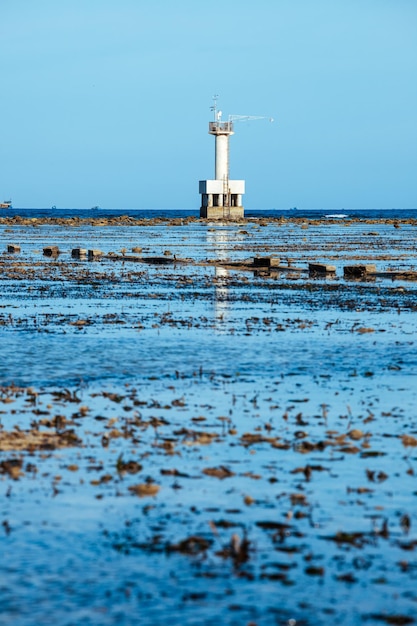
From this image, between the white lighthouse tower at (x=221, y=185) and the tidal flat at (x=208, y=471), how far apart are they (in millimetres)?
121164

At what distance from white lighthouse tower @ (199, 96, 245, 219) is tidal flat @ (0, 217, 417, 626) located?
398 feet

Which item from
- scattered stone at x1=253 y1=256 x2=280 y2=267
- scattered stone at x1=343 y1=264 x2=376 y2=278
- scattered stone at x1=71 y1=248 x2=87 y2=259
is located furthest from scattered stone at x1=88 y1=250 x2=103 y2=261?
scattered stone at x1=343 y1=264 x2=376 y2=278

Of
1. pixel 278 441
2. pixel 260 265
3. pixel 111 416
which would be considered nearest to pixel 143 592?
pixel 278 441

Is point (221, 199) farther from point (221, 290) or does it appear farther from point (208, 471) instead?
point (208, 471)

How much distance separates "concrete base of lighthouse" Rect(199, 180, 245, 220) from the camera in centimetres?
14825

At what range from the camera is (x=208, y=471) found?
12320 millimetres

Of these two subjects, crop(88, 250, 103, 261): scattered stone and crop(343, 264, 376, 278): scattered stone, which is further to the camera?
crop(88, 250, 103, 261): scattered stone

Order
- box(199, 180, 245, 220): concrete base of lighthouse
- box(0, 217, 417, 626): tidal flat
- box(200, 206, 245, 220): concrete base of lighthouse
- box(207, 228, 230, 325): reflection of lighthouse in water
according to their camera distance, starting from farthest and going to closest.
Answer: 1. box(200, 206, 245, 220): concrete base of lighthouse
2. box(199, 180, 245, 220): concrete base of lighthouse
3. box(207, 228, 230, 325): reflection of lighthouse in water
4. box(0, 217, 417, 626): tidal flat

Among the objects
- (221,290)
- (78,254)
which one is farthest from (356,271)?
(78,254)

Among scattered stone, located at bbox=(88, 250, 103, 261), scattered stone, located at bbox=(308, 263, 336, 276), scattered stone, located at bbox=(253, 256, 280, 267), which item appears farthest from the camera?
scattered stone, located at bbox=(88, 250, 103, 261)

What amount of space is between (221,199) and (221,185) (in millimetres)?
4955

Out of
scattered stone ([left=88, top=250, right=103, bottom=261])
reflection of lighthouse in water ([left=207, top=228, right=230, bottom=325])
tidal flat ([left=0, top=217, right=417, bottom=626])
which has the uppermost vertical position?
scattered stone ([left=88, top=250, right=103, bottom=261])

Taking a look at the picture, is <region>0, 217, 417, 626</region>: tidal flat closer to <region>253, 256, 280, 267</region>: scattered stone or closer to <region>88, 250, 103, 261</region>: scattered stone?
<region>253, 256, 280, 267</region>: scattered stone

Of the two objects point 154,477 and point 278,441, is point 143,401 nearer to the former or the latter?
point 278,441
